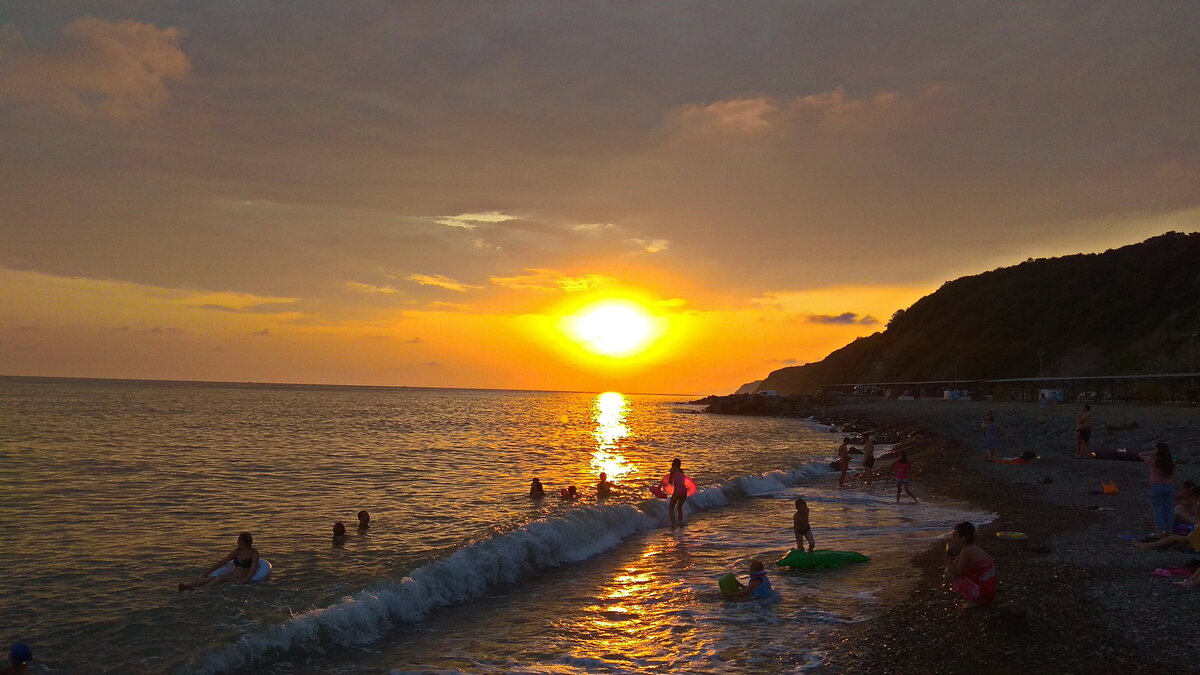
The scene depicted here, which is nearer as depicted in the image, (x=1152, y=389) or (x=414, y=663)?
(x=414, y=663)

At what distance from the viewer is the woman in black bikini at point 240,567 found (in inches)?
544

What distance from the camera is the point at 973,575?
10.3 m

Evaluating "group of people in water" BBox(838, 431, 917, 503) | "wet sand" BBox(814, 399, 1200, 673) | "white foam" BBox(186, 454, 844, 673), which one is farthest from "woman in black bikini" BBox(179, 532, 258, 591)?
"group of people in water" BBox(838, 431, 917, 503)

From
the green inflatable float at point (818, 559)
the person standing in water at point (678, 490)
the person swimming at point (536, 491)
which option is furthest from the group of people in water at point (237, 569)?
the person standing in water at point (678, 490)

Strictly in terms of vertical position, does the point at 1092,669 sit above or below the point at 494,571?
above

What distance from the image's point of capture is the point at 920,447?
40406mm

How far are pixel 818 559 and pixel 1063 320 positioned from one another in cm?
11732

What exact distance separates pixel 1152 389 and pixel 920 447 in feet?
112

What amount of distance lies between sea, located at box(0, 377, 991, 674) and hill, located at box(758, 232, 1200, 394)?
76.4 meters

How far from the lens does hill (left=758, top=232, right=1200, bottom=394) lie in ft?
294

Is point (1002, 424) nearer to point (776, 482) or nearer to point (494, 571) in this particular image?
point (776, 482)

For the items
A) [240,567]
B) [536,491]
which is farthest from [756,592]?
[536,491]

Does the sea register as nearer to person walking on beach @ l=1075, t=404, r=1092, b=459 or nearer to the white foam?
the white foam

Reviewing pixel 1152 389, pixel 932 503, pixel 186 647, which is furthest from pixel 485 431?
pixel 1152 389
